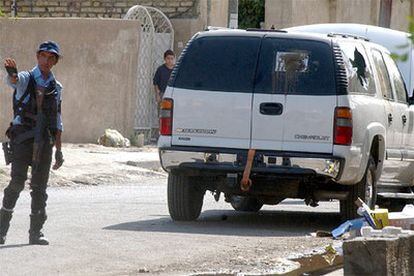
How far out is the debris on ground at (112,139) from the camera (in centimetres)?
2499

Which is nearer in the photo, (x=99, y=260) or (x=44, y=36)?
(x=99, y=260)

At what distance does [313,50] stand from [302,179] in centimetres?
129

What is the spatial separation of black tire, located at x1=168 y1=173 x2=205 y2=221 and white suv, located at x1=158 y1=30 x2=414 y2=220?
1 cm

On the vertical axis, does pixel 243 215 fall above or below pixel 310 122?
below

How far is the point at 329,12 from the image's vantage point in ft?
116

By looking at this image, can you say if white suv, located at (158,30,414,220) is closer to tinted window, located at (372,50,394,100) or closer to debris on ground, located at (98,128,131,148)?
tinted window, located at (372,50,394,100)

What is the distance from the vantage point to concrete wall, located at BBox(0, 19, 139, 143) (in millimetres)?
25359

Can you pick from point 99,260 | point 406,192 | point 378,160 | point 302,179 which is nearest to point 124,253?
point 99,260

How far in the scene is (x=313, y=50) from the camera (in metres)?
13.3

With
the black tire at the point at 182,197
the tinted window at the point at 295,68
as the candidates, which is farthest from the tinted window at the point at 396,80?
the black tire at the point at 182,197

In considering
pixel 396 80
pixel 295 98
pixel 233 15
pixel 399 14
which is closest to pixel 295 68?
pixel 295 98

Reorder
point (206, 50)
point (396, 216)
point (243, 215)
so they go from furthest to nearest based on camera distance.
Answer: point (243, 215), point (206, 50), point (396, 216)

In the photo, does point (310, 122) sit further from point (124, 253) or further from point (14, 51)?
point (14, 51)

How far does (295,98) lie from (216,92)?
787 mm
